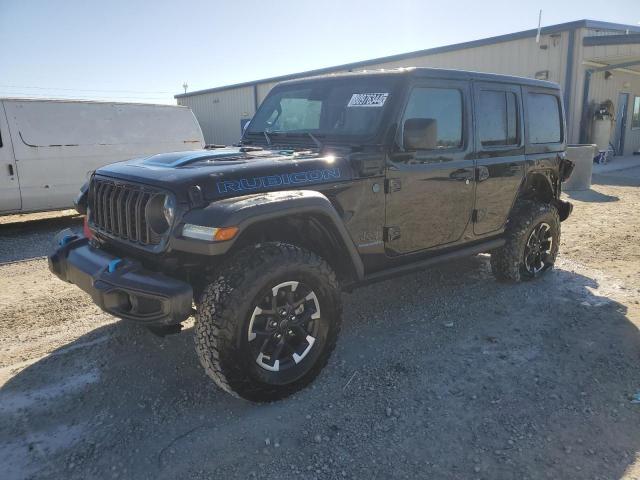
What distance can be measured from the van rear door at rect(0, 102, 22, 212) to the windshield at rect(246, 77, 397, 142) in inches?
194

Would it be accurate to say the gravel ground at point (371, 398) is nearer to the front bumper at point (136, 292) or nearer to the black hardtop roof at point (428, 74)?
the front bumper at point (136, 292)

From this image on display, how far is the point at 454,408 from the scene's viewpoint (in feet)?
9.48

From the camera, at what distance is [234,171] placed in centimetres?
283

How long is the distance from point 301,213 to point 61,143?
21.0 feet

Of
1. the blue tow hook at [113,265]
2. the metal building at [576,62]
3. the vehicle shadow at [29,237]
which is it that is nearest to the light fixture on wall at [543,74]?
the metal building at [576,62]

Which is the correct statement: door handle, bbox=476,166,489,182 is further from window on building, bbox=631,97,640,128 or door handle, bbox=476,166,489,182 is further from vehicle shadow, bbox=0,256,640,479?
window on building, bbox=631,97,640,128

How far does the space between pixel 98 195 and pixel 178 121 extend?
20.1 feet

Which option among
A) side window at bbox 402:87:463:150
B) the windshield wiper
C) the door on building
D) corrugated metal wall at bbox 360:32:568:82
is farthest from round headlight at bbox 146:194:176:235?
the door on building

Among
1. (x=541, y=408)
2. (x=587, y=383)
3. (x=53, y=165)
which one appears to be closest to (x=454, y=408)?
(x=541, y=408)

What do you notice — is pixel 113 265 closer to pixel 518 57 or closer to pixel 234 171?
pixel 234 171

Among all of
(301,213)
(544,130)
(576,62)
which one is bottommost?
(301,213)

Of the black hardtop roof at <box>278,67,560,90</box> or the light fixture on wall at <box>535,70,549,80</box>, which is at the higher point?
the light fixture on wall at <box>535,70,549,80</box>

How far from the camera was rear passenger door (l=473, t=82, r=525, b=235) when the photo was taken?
13.6 feet

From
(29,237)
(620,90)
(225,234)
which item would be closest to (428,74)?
(225,234)
